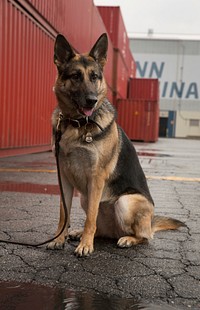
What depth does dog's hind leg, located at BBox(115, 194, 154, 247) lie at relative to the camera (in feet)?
9.95

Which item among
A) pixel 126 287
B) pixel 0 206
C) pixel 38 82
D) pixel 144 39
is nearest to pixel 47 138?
pixel 38 82

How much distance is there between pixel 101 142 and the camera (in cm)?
298

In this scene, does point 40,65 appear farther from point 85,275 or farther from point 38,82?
point 85,275

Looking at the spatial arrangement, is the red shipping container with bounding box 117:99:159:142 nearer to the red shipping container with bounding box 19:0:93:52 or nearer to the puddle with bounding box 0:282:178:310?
the red shipping container with bounding box 19:0:93:52

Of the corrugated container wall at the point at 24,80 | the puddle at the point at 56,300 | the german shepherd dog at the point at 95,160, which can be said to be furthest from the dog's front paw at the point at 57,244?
the corrugated container wall at the point at 24,80

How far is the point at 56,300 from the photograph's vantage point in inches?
79.4

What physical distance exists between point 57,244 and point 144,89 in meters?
32.0

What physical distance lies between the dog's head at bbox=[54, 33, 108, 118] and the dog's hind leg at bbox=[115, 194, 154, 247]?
765mm

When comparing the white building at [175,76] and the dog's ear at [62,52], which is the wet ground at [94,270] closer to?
the dog's ear at [62,52]

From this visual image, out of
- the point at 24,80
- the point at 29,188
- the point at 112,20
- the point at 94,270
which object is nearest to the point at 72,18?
the point at 24,80

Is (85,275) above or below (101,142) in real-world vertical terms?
below

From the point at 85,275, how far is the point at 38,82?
9125 mm

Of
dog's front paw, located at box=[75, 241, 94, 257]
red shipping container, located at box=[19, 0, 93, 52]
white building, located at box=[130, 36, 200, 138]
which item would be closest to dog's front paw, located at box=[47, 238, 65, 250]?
dog's front paw, located at box=[75, 241, 94, 257]

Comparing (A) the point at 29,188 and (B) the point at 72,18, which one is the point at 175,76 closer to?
(B) the point at 72,18
